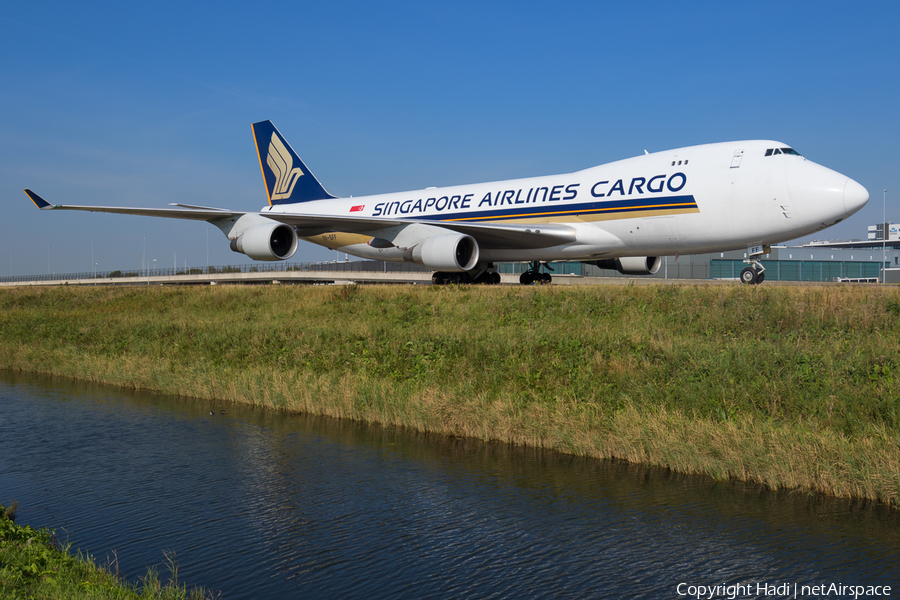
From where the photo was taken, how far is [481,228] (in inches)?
974

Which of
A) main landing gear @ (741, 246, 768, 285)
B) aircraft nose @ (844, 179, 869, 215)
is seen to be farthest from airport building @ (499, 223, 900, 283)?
aircraft nose @ (844, 179, 869, 215)

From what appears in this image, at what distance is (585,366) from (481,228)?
36.7ft

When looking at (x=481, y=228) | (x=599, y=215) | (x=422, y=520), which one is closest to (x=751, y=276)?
(x=599, y=215)

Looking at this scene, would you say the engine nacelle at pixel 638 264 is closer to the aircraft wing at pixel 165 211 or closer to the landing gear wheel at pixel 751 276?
the landing gear wheel at pixel 751 276

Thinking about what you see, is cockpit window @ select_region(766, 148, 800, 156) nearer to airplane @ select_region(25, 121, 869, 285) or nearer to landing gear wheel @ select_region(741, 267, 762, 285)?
airplane @ select_region(25, 121, 869, 285)

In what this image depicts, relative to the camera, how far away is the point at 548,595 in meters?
6.96

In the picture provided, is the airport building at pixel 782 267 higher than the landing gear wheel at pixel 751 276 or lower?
higher

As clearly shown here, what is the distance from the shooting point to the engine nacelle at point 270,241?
25.5 metres

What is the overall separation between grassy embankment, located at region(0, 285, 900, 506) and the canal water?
620 mm

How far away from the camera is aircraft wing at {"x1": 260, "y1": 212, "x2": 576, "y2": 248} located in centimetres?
2431

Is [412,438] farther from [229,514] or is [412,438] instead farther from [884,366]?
[884,366]

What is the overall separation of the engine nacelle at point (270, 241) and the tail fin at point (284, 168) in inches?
433

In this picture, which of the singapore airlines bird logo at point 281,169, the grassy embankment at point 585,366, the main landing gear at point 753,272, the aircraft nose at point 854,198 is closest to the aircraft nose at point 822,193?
the aircraft nose at point 854,198

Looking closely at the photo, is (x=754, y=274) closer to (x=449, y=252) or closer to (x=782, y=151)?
(x=782, y=151)
